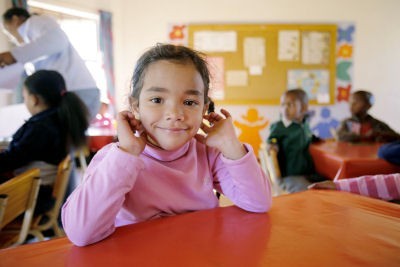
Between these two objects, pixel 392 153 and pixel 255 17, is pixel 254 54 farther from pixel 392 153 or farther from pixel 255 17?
pixel 392 153

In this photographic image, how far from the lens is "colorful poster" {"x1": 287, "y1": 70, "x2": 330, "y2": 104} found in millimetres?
4723

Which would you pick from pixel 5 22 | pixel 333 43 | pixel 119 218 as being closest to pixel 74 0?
pixel 5 22

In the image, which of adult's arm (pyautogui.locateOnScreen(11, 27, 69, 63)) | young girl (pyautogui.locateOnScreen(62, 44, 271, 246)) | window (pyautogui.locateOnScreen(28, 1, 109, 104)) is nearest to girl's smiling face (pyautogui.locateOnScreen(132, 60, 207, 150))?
young girl (pyautogui.locateOnScreen(62, 44, 271, 246))

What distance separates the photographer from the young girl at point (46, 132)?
1.65 metres

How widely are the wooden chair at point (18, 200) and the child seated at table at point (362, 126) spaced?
2329mm

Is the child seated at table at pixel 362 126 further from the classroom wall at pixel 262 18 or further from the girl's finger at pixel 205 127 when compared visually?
the girl's finger at pixel 205 127

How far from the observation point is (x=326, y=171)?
2049 mm

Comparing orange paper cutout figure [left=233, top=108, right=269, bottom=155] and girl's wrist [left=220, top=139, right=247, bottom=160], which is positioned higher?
girl's wrist [left=220, top=139, right=247, bottom=160]

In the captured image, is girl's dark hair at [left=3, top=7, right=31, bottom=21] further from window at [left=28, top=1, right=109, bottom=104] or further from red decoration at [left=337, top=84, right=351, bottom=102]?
red decoration at [left=337, top=84, right=351, bottom=102]

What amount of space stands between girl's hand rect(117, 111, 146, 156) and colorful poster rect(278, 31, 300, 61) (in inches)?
170

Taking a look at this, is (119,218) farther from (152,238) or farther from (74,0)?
(74,0)

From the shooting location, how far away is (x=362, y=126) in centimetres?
283

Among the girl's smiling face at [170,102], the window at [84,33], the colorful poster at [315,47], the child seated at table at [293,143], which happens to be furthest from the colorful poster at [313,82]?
the girl's smiling face at [170,102]

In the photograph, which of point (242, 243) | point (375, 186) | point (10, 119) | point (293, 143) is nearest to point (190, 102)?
point (242, 243)
